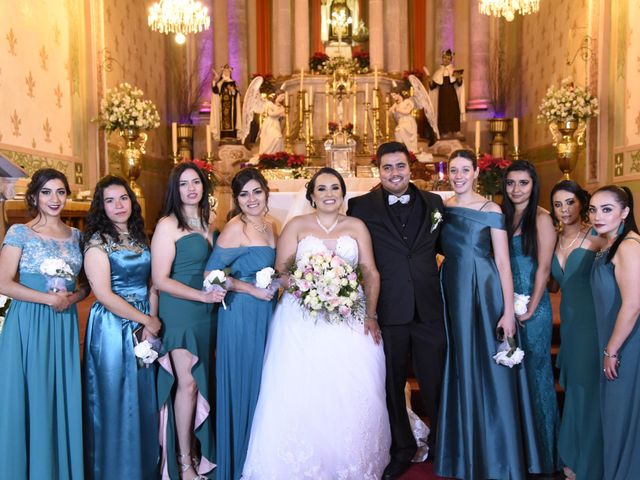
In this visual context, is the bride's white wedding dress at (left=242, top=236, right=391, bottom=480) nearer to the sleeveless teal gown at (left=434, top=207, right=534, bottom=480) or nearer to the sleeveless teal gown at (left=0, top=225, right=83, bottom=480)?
the sleeveless teal gown at (left=434, top=207, right=534, bottom=480)

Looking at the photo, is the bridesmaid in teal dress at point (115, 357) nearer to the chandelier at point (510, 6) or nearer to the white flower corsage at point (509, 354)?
the white flower corsage at point (509, 354)

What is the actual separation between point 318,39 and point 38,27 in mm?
6880

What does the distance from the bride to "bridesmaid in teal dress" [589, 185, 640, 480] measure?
1.20m

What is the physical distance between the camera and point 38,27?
8.03 metres

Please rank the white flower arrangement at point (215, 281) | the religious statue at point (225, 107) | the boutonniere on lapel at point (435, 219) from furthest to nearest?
the religious statue at point (225, 107)
the boutonniere on lapel at point (435, 219)
the white flower arrangement at point (215, 281)

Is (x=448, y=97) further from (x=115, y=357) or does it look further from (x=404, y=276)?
(x=115, y=357)

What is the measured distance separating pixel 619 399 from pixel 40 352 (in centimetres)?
289

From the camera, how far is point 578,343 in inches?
138

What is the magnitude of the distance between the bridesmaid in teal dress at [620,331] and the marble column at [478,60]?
10.4 meters

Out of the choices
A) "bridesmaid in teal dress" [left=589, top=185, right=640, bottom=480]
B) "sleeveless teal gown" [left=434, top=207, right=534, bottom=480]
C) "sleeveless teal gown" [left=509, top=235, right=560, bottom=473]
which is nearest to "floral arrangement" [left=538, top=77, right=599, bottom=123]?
"sleeveless teal gown" [left=509, top=235, right=560, bottom=473]

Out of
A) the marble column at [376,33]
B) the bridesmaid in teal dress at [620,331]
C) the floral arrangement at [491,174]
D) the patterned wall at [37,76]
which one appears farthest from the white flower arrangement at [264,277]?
the marble column at [376,33]

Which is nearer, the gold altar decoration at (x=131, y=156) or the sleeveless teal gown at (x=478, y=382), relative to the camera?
the sleeveless teal gown at (x=478, y=382)

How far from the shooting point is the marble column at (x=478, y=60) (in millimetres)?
12867

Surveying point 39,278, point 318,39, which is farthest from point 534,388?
point 318,39
